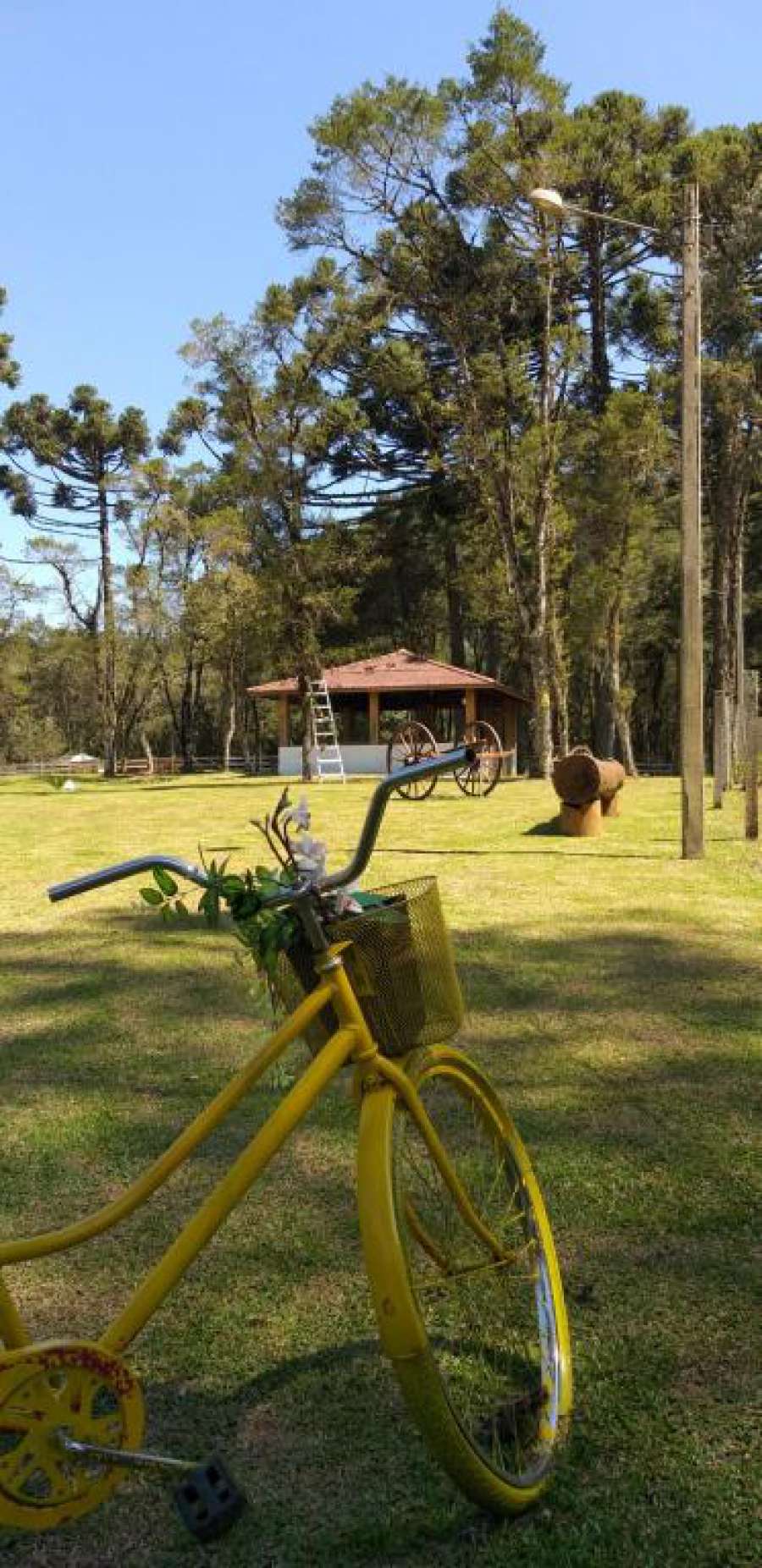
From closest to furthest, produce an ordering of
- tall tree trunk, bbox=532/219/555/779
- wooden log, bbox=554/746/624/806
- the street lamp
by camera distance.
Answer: the street lamp, wooden log, bbox=554/746/624/806, tall tree trunk, bbox=532/219/555/779

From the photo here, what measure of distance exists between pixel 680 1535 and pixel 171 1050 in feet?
10.2

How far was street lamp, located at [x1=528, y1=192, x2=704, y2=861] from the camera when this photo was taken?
961cm

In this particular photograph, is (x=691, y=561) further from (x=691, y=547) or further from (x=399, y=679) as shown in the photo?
(x=399, y=679)

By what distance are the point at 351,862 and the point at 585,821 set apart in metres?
10.3

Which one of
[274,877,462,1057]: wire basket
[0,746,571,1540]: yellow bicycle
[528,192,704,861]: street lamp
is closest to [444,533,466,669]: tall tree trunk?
[528,192,704,861]: street lamp

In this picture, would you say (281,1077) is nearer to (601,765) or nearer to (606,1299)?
(606,1299)

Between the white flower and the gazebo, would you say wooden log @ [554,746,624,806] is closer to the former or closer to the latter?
the white flower

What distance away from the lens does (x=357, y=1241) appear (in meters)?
3.05

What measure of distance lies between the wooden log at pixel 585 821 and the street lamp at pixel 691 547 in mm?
1933

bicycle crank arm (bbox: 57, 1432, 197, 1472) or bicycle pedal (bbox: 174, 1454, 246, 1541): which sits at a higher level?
bicycle crank arm (bbox: 57, 1432, 197, 1472)

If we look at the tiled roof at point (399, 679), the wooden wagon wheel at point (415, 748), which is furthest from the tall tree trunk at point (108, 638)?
the wooden wagon wheel at point (415, 748)

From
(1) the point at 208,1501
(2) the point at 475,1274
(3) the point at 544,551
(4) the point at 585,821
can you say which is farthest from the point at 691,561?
(3) the point at 544,551

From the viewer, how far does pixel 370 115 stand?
82.1ft

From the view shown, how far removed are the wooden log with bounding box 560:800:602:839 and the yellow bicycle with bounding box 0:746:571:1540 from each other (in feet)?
31.7
